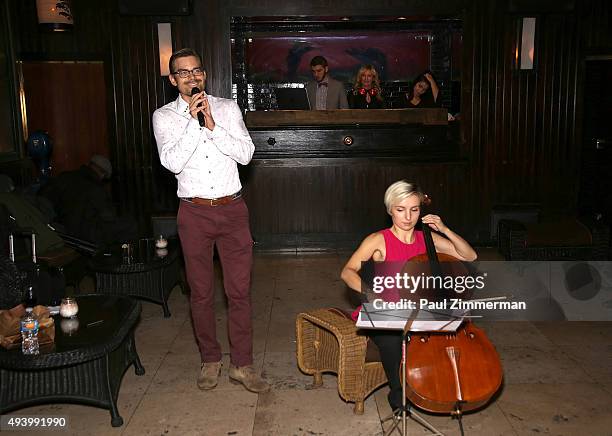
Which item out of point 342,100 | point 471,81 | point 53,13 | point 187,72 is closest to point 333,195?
point 342,100

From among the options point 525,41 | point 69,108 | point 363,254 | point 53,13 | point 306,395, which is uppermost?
point 53,13

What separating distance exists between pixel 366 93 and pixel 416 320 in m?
5.37

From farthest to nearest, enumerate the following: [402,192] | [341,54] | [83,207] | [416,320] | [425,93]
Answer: [341,54] → [425,93] → [83,207] → [402,192] → [416,320]

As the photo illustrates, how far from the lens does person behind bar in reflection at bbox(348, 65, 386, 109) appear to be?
7.50 m

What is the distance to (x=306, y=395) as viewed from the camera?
3.60 meters

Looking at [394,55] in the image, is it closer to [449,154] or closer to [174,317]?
[449,154]

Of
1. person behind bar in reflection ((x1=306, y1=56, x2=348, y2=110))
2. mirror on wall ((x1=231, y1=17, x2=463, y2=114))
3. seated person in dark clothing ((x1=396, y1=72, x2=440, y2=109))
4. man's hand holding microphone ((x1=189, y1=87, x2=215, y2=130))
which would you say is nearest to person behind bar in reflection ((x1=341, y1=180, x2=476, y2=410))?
man's hand holding microphone ((x1=189, y1=87, x2=215, y2=130))

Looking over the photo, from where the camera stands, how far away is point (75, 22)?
6.90m

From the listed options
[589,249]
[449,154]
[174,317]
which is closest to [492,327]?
[589,249]

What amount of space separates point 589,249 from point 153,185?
166 inches

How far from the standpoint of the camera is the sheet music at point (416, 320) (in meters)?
2.47

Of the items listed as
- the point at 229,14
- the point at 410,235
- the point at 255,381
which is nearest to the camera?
the point at 410,235

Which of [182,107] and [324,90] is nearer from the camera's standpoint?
[182,107]

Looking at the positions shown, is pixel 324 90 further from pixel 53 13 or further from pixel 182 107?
pixel 182 107
